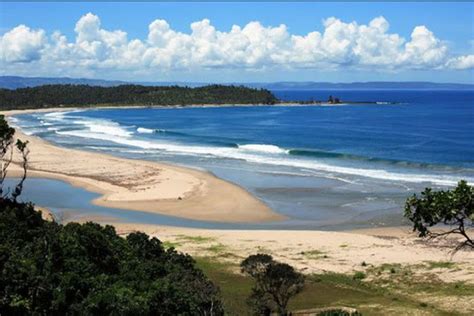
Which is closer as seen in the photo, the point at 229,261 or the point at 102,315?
the point at 102,315

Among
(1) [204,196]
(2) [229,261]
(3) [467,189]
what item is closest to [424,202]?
(3) [467,189]

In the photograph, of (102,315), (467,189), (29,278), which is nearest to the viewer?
(467,189)

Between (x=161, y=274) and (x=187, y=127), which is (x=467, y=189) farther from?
(x=187, y=127)

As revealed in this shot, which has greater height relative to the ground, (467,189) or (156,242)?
(467,189)

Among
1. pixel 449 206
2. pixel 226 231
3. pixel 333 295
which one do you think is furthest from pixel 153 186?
pixel 449 206

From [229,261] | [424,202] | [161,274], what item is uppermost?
[424,202]

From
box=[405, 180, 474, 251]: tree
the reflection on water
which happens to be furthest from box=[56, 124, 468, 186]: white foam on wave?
box=[405, 180, 474, 251]: tree
